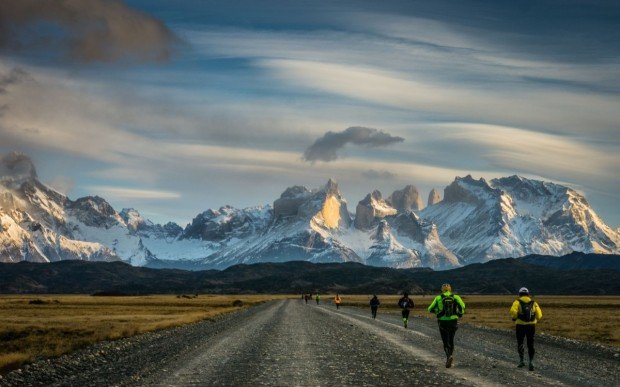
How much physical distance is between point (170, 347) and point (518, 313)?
775 inches

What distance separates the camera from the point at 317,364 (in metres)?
26.3

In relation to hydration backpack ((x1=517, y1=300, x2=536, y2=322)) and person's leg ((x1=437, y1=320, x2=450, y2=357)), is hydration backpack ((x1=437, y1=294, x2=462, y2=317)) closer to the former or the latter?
person's leg ((x1=437, y1=320, x2=450, y2=357))

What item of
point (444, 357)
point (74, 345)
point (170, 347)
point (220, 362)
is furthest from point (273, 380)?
point (74, 345)

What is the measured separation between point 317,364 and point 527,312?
8.29 metres

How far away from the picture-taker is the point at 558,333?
5266cm

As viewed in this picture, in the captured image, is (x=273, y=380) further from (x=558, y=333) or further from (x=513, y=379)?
(x=558, y=333)

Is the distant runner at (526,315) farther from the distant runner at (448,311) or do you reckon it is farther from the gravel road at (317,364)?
the distant runner at (448,311)

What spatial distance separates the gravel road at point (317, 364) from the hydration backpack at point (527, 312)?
1927 mm

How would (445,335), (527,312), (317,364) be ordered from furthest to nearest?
(445,335), (317,364), (527,312)

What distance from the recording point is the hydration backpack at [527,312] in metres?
26.2

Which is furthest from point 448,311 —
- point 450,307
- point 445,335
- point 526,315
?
point 526,315

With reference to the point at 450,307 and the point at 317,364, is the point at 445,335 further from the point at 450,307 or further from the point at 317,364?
the point at 317,364

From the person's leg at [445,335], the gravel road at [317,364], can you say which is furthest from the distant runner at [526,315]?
the person's leg at [445,335]

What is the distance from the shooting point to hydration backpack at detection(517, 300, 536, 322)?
85.9ft
